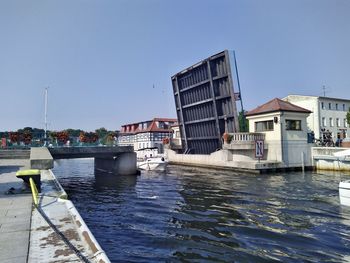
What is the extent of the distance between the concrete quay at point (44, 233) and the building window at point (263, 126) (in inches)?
1171

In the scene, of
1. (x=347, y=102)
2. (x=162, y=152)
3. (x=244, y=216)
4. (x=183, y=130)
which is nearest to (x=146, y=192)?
(x=244, y=216)

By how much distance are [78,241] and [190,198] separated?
12.5 m

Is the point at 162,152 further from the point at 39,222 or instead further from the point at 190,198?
the point at 39,222

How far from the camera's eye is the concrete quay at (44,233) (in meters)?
5.08

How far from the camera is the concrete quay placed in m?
5.08

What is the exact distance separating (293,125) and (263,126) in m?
3.58

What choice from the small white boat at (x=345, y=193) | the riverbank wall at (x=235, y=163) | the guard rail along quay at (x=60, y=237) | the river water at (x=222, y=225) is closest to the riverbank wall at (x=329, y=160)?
the riverbank wall at (x=235, y=163)

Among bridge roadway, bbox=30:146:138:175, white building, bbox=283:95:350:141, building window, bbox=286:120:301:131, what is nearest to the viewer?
bridge roadway, bbox=30:146:138:175

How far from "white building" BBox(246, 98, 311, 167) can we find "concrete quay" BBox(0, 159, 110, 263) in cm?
2870

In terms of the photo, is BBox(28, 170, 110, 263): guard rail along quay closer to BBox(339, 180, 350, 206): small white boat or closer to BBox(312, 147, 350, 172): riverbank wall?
BBox(339, 180, 350, 206): small white boat

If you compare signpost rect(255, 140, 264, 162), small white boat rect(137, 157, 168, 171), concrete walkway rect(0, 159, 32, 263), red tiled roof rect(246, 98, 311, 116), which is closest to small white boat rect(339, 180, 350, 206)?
concrete walkway rect(0, 159, 32, 263)

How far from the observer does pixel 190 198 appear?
17812 millimetres

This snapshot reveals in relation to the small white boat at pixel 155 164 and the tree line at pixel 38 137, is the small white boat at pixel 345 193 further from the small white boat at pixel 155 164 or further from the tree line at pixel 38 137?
the tree line at pixel 38 137

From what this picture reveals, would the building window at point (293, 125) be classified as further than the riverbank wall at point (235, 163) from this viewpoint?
Yes
